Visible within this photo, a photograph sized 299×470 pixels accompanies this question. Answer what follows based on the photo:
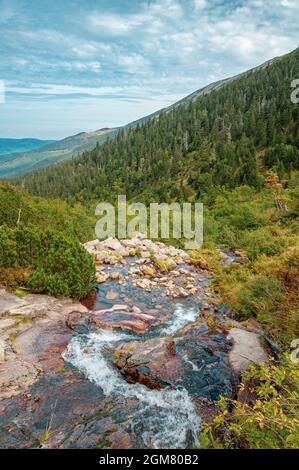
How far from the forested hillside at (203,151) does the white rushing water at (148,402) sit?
43.4 metres

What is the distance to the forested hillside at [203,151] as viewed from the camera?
186 ft

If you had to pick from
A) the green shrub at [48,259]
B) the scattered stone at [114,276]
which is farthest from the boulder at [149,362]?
the scattered stone at [114,276]

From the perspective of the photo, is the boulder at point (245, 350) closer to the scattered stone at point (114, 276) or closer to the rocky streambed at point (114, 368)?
the rocky streambed at point (114, 368)

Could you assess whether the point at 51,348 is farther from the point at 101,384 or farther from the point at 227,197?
the point at 227,197

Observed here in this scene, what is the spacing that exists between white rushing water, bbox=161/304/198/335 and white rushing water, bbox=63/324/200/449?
108 inches

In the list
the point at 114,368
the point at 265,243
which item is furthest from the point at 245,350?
the point at 265,243

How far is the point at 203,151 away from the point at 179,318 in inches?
2862

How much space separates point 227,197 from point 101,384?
135 ft

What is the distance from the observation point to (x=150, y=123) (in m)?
119

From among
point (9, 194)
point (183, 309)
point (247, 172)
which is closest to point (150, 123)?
point (247, 172)

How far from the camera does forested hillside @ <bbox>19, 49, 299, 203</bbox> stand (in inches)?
2232

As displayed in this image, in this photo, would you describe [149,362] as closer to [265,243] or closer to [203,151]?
[265,243]

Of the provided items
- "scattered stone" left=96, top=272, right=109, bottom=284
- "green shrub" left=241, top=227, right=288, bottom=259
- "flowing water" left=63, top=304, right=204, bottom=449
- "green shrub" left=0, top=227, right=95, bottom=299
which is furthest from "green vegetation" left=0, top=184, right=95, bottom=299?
"green shrub" left=241, top=227, right=288, bottom=259

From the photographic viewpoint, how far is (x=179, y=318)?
13305 mm
